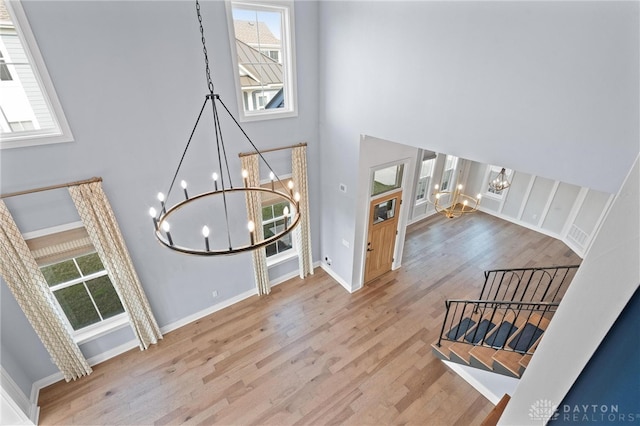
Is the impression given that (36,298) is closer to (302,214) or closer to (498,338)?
(302,214)

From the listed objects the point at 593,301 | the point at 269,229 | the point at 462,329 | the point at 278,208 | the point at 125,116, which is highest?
the point at 125,116

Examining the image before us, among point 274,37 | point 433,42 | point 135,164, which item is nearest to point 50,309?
point 135,164

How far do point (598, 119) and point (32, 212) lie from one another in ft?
18.6

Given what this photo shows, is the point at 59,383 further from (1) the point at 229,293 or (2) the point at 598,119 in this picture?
(2) the point at 598,119

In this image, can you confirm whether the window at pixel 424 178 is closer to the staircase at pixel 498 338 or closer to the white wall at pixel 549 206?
the white wall at pixel 549 206

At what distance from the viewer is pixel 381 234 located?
589cm

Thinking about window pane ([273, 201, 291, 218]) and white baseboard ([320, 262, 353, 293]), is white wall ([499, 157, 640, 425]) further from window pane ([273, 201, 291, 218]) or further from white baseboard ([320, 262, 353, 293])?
white baseboard ([320, 262, 353, 293])

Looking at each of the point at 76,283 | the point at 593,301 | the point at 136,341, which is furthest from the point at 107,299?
the point at 593,301

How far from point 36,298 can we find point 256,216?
9.86 ft

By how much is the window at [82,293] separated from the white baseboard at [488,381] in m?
5.36

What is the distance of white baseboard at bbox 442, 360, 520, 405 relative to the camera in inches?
150

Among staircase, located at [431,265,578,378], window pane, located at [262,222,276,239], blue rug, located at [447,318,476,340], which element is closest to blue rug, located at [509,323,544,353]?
staircase, located at [431,265,578,378]

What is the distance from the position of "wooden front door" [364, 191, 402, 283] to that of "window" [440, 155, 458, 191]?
3585 millimetres

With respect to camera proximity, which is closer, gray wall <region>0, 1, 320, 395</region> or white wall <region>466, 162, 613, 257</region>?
gray wall <region>0, 1, 320, 395</region>
